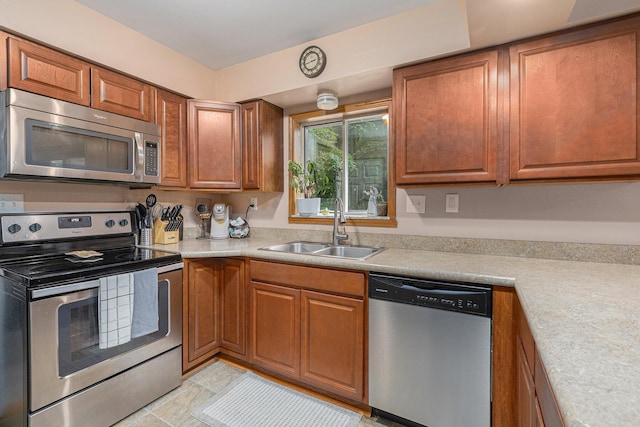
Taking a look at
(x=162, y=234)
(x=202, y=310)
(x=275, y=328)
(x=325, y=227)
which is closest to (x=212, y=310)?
(x=202, y=310)

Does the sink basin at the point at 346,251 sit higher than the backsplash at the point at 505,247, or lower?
lower

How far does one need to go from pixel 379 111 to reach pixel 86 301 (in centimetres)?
221

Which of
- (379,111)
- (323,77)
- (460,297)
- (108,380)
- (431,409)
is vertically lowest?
(431,409)

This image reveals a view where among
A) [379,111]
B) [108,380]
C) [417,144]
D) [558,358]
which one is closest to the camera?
[558,358]

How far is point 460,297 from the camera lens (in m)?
1.42

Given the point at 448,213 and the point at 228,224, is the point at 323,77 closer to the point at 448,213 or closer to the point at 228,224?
the point at 448,213

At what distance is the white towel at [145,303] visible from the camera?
165 cm

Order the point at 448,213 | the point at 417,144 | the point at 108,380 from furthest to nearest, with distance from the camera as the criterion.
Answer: the point at 448,213 < the point at 417,144 < the point at 108,380

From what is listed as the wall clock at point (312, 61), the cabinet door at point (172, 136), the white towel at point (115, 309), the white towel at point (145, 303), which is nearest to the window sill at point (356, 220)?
the cabinet door at point (172, 136)

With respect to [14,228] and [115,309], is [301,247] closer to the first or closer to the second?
[115,309]

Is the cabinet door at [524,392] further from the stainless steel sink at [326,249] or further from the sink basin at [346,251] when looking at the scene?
the sink basin at [346,251]

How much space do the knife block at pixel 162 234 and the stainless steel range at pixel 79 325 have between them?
33 centimetres

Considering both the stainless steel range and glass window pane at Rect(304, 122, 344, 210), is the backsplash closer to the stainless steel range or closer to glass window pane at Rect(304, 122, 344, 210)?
glass window pane at Rect(304, 122, 344, 210)

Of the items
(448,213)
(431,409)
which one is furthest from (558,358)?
(448,213)
